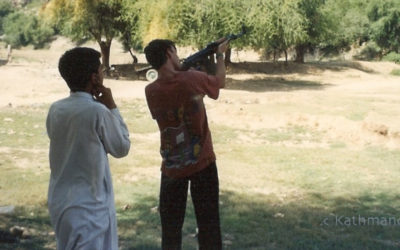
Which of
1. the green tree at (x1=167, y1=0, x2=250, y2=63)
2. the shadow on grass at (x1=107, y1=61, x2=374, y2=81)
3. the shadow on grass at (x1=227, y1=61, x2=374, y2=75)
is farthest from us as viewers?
the shadow on grass at (x1=227, y1=61, x2=374, y2=75)

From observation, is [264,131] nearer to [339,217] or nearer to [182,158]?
[339,217]

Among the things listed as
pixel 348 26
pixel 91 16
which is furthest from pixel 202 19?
pixel 348 26

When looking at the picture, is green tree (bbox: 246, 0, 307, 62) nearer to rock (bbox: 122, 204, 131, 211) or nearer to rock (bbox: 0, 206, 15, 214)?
rock (bbox: 122, 204, 131, 211)

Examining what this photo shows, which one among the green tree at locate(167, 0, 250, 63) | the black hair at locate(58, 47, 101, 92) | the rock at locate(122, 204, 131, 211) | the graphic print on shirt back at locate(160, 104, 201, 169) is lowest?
the rock at locate(122, 204, 131, 211)

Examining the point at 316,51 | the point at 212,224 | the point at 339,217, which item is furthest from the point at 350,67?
the point at 212,224

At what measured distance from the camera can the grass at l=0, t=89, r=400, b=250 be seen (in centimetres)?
530

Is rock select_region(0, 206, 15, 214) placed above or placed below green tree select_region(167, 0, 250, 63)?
below

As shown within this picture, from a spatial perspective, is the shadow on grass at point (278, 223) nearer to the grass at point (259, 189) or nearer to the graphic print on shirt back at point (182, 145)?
the grass at point (259, 189)

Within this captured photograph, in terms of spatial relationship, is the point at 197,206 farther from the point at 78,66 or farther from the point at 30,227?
the point at 30,227

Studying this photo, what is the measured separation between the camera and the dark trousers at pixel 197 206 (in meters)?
3.54

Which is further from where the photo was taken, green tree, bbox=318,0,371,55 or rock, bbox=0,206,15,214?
green tree, bbox=318,0,371,55

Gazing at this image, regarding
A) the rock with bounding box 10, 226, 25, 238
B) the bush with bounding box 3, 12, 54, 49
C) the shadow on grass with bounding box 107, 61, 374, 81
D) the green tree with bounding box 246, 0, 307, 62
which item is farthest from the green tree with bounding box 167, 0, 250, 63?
the bush with bounding box 3, 12, 54, 49

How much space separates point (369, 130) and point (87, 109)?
9682 millimetres

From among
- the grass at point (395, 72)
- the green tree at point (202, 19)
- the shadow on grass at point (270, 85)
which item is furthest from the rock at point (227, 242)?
the grass at point (395, 72)
